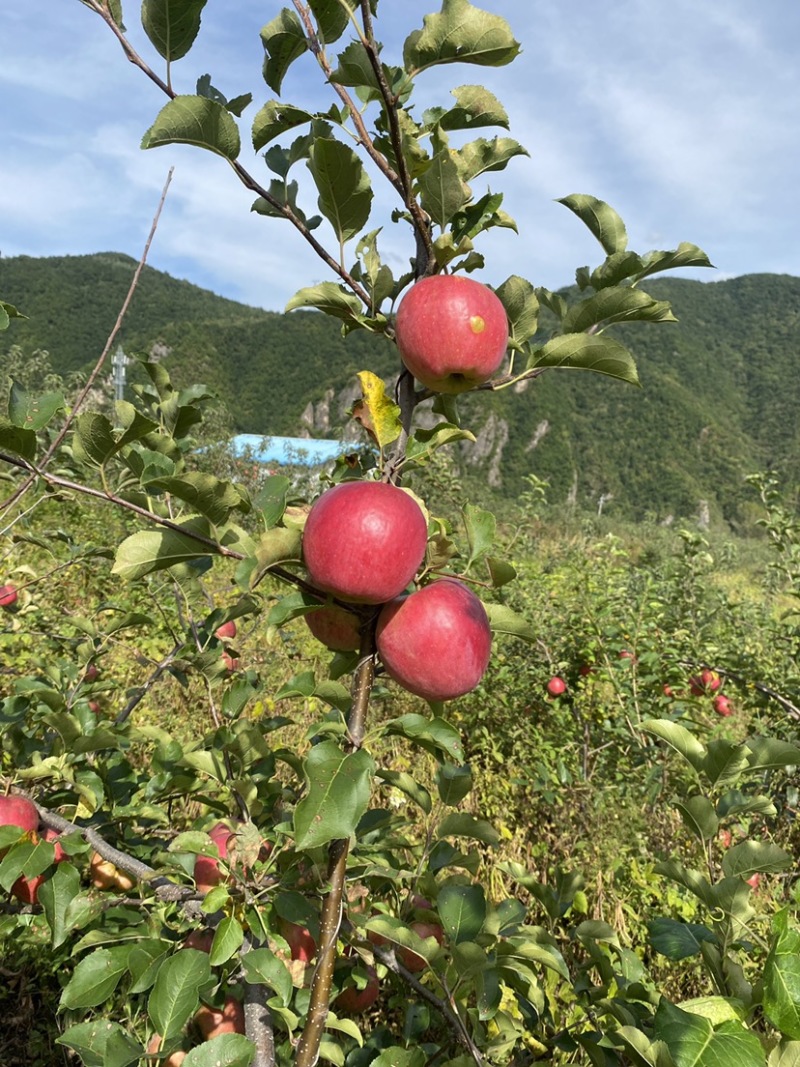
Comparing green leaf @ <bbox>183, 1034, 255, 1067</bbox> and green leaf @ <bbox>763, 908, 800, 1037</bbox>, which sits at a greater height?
green leaf @ <bbox>763, 908, 800, 1037</bbox>

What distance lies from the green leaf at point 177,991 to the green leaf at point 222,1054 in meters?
0.05

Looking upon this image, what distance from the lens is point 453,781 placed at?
38.7 inches

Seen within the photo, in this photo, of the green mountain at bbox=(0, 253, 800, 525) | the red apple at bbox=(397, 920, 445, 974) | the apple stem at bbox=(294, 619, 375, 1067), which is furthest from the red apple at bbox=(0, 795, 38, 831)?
the green mountain at bbox=(0, 253, 800, 525)

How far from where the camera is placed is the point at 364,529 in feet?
2.29

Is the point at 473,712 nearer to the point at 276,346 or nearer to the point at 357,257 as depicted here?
the point at 357,257

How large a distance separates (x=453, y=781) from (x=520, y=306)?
2.21 feet

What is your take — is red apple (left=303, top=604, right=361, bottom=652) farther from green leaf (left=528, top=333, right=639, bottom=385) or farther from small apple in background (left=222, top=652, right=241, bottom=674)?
small apple in background (left=222, top=652, right=241, bottom=674)

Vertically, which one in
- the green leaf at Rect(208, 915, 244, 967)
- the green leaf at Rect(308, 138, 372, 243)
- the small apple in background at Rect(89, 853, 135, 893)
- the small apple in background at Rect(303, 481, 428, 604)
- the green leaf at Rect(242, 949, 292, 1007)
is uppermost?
the green leaf at Rect(308, 138, 372, 243)

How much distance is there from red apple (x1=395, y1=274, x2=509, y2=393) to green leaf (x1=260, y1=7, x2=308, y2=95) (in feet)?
1.02

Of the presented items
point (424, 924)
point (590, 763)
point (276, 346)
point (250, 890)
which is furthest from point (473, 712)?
point (276, 346)

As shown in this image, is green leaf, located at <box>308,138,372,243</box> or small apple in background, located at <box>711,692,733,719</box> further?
small apple in background, located at <box>711,692,733,719</box>

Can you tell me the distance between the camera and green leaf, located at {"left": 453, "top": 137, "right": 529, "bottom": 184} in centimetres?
83

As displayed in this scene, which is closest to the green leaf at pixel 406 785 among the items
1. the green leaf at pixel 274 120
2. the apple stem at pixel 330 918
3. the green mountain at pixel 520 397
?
the apple stem at pixel 330 918

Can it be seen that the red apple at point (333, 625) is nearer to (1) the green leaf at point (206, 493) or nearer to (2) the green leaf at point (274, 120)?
(1) the green leaf at point (206, 493)
